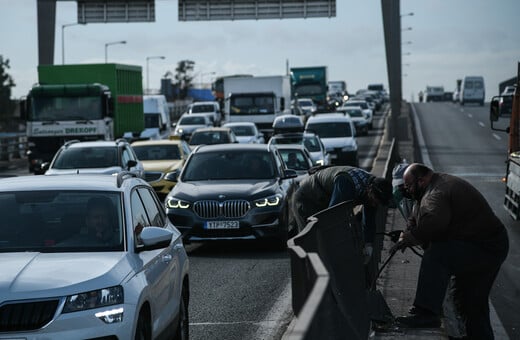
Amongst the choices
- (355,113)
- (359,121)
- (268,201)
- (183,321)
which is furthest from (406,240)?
(355,113)

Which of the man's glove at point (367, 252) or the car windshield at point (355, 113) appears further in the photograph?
the car windshield at point (355, 113)

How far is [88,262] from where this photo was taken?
7391 millimetres

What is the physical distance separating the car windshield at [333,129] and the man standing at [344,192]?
29496mm

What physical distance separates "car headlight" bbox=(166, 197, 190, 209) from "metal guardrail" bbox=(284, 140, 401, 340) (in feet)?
18.5

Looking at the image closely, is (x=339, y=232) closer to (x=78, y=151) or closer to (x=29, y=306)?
(x=29, y=306)

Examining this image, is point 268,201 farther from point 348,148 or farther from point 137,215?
point 348,148

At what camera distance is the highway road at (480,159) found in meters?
13.2

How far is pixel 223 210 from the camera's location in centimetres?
1750

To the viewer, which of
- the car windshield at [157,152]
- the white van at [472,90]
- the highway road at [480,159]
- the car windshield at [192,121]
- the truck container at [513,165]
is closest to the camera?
the highway road at [480,159]

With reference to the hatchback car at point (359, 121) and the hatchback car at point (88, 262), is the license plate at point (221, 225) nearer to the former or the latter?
the hatchback car at point (88, 262)

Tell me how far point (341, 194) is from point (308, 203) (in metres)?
1.07

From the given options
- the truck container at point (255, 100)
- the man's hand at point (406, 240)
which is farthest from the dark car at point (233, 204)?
the truck container at point (255, 100)

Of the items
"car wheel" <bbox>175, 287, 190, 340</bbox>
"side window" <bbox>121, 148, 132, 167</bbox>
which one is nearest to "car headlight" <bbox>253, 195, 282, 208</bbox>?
"side window" <bbox>121, 148, 132, 167</bbox>

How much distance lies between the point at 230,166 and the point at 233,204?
1.43 m
